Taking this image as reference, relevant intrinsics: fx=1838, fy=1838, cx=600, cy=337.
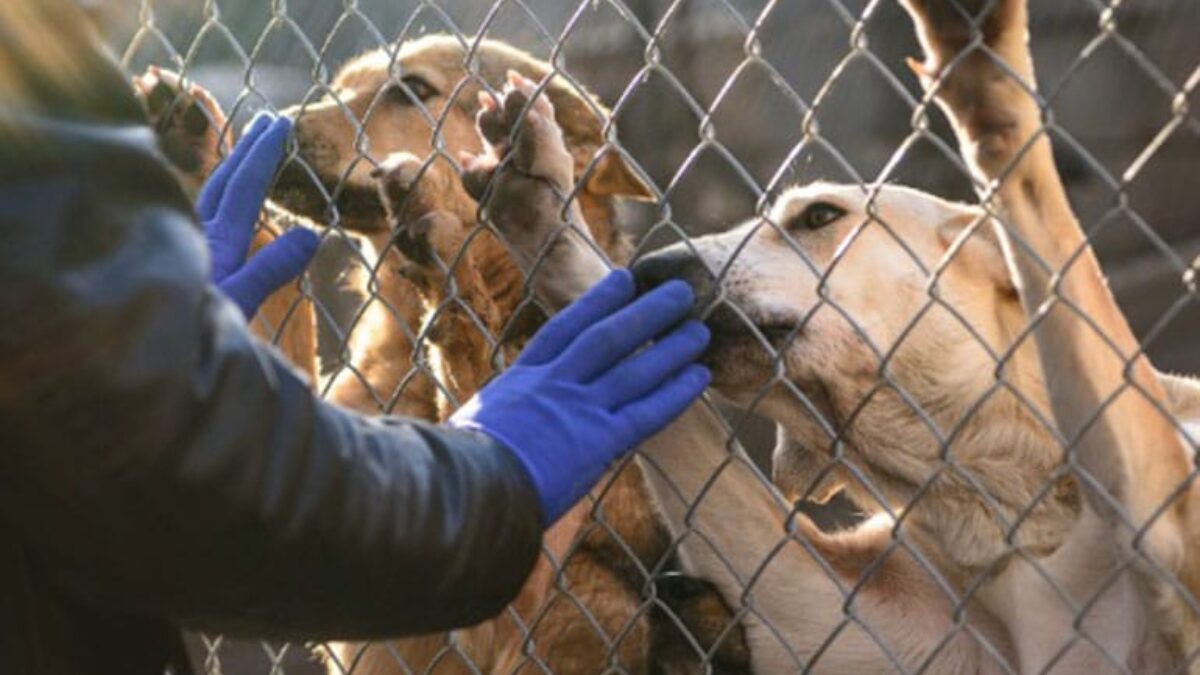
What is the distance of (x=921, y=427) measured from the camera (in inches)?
134

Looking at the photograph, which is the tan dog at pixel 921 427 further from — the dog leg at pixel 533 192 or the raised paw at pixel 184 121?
the raised paw at pixel 184 121

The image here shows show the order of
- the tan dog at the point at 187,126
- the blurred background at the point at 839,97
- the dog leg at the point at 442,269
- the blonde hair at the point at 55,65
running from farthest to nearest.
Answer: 1. the blurred background at the point at 839,97
2. the tan dog at the point at 187,126
3. the dog leg at the point at 442,269
4. the blonde hair at the point at 55,65

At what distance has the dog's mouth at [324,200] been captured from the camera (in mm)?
4555

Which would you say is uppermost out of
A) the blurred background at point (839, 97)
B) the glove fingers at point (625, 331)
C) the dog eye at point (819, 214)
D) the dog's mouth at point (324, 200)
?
the glove fingers at point (625, 331)

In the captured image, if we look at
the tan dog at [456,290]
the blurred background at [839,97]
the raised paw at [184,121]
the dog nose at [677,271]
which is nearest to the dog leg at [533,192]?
the dog nose at [677,271]

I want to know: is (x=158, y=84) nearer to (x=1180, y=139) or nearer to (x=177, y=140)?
(x=177, y=140)

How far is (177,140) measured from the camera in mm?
4055

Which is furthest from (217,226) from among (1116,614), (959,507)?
(1116,614)

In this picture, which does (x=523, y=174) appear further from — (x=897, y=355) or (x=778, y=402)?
(x=897, y=355)

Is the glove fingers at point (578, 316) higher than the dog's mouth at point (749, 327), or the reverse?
the glove fingers at point (578, 316)

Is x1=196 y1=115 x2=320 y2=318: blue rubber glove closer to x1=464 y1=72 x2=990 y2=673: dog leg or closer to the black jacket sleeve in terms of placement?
x1=464 y1=72 x2=990 y2=673: dog leg

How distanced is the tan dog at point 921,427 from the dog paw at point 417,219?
579 millimetres

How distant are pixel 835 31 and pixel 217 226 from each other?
Result: 526 centimetres

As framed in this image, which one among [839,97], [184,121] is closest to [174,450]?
[184,121]
